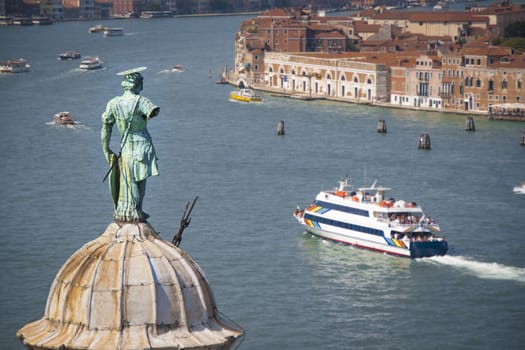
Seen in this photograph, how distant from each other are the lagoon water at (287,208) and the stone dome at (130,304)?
60.6 ft

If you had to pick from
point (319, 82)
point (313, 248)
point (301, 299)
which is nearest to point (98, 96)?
point (319, 82)

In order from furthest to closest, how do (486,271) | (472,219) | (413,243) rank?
1. (472,219)
2. (413,243)
3. (486,271)

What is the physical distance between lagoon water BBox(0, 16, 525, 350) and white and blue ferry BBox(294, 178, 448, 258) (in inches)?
14.7

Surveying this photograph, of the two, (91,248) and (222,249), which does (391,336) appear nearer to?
(222,249)

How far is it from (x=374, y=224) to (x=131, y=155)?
3014 cm

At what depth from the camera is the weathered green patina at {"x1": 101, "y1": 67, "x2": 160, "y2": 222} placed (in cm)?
557

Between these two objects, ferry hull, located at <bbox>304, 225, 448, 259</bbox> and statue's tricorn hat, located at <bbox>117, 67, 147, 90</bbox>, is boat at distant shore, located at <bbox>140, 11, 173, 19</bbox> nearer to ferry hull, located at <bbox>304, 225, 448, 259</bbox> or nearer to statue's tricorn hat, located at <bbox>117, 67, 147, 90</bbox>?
ferry hull, located at <bbox>304, 225, 448, 259</bbox>

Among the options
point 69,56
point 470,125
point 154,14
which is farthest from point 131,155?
point 154,14

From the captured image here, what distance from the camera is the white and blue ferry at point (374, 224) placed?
34.4 m

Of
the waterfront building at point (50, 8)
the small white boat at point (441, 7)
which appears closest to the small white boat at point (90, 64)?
the waterfront building at point (50, 8)

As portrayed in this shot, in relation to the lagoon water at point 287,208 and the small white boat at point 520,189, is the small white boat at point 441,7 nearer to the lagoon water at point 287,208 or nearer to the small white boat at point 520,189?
the lagoon water at point 287,208

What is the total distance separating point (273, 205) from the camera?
40.3 meters

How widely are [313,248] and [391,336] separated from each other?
914 centimetres

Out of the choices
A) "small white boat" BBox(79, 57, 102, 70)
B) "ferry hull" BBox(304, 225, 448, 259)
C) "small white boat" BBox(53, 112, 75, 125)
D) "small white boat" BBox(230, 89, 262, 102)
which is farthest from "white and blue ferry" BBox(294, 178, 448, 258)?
"small white boat" BBox(79, 57, 102, 70)
